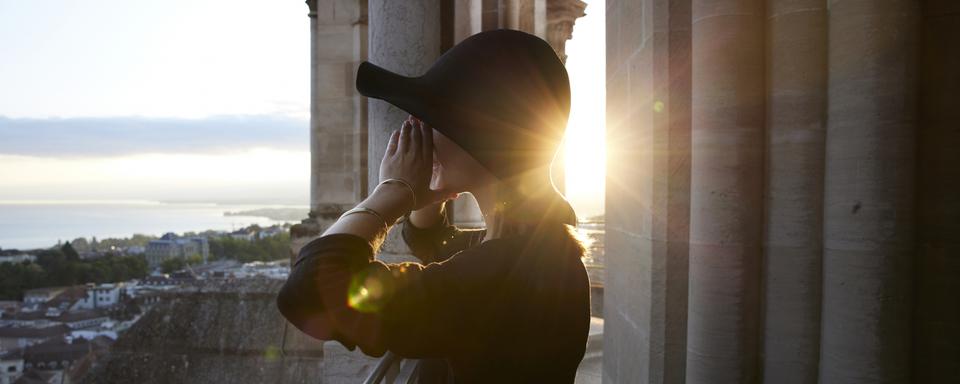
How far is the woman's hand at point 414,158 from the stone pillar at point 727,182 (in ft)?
2.14

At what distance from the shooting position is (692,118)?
128 centimetres

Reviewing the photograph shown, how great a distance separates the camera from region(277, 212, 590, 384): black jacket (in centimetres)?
83

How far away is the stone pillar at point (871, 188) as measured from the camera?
104 cm

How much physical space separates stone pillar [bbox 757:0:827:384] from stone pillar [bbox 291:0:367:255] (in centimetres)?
398

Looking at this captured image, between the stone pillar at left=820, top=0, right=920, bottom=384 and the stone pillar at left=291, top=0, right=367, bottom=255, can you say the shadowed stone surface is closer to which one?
the stone pillar at left=291, top=0, right=367, bottom=255

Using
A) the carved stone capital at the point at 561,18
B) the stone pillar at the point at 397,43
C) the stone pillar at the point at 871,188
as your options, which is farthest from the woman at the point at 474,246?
the carved stone capital at the point at 561,18

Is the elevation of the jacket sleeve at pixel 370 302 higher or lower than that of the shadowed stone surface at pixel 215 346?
higher

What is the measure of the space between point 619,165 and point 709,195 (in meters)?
0.46

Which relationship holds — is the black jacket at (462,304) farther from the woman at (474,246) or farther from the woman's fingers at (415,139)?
the woman's fingers at (415,139)

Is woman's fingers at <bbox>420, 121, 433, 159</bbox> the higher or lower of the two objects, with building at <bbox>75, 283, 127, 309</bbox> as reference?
higher

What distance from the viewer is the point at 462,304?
85cm

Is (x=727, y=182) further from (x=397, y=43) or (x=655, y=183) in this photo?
(x=397, y=43)

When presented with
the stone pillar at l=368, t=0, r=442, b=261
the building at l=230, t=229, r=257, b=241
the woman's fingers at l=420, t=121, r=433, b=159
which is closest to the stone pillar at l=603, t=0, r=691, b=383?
the woman's fingers at l=420, t=121, r=433, b=159

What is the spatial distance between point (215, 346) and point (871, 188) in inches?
200
